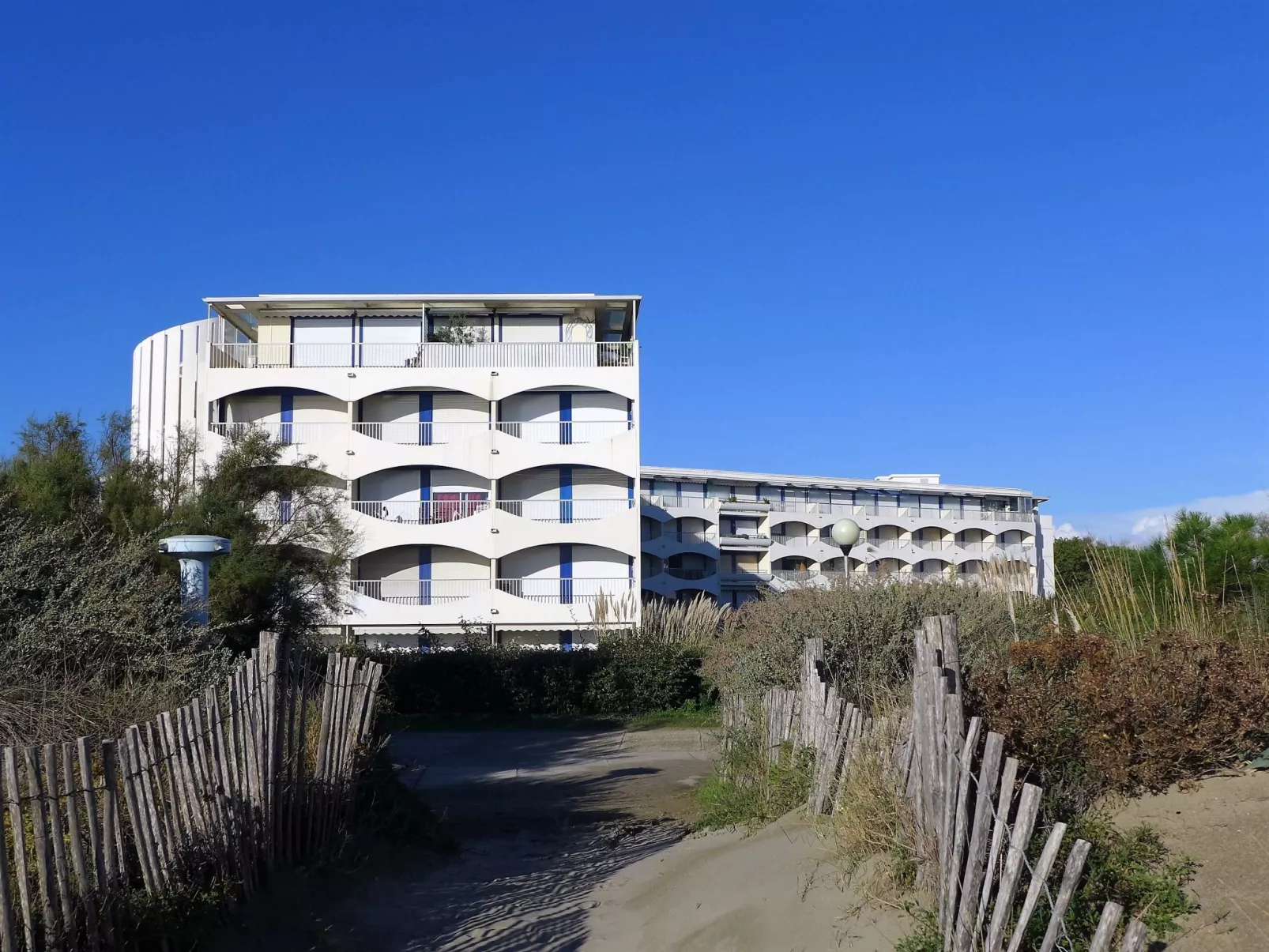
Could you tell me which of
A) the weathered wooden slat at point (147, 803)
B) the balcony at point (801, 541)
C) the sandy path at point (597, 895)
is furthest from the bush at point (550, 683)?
the balcony at point (801, 541)

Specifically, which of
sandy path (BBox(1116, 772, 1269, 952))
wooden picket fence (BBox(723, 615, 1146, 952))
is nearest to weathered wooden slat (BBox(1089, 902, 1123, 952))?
wooden picket fence (BBox(723, 615, 1146, 952))

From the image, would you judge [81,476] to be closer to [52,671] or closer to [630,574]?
[52,671]

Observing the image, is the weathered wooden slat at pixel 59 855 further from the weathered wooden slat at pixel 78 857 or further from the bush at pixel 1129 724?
the bush at pixel 1129 724

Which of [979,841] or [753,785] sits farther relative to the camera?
[753,785]

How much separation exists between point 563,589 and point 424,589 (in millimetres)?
4587

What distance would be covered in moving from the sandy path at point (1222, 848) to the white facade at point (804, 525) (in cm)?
5025

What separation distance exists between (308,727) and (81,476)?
1042cm

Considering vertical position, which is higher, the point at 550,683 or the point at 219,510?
the point at 219,510

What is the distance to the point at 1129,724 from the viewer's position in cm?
679

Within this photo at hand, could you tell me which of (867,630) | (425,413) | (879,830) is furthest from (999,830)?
(425,413)

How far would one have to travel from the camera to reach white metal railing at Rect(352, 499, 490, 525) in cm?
3903

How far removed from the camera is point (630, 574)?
130 feet

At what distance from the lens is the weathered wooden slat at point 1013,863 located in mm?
4984

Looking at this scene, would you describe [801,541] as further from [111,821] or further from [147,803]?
[111,821]
